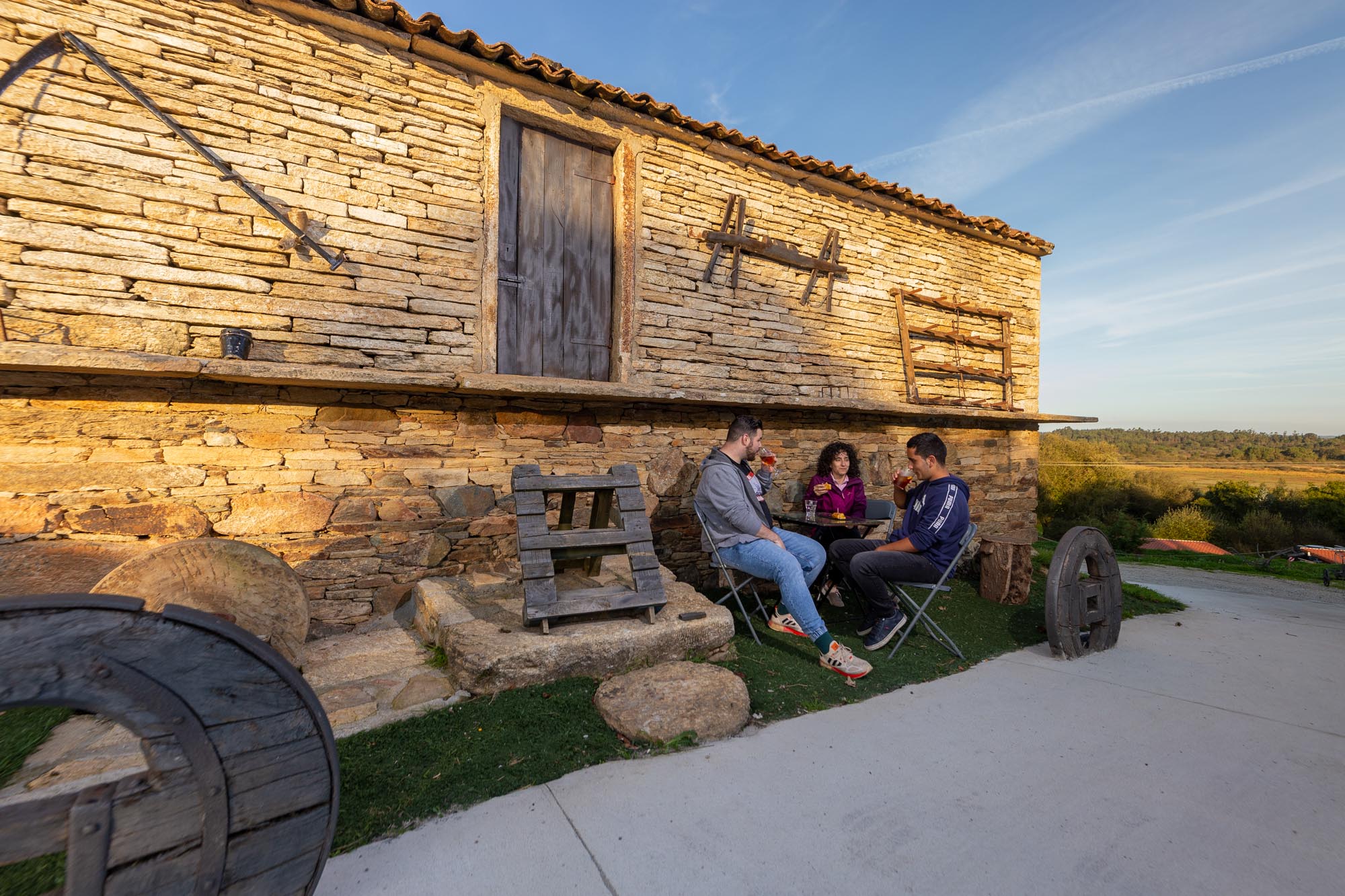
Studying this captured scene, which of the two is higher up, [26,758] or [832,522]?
[832,522]

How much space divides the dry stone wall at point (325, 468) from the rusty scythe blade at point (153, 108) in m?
1.05

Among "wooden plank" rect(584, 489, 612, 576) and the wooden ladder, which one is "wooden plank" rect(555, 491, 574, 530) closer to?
the wooden ladder

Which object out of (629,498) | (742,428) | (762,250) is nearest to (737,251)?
(762,250)

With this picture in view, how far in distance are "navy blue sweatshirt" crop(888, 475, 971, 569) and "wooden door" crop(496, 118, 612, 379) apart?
9.81 ft

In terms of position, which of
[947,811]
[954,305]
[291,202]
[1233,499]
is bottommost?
[1233,499]

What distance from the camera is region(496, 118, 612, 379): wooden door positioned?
4.86 meters

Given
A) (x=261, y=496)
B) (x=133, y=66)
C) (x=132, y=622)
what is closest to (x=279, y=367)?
(x=261, y=496)

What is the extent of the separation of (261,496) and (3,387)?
1.39m

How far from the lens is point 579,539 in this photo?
11.7 ft

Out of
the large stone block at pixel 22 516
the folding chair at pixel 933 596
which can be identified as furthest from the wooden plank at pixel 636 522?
the large stone block at pixel 22 516

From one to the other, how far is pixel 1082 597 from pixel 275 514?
5.62 metres

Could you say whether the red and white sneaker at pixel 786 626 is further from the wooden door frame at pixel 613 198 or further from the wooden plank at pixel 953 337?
the wooden plank at pixel 953 337

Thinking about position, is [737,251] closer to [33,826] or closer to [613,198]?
[613,198]

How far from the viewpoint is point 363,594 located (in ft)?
13.5
